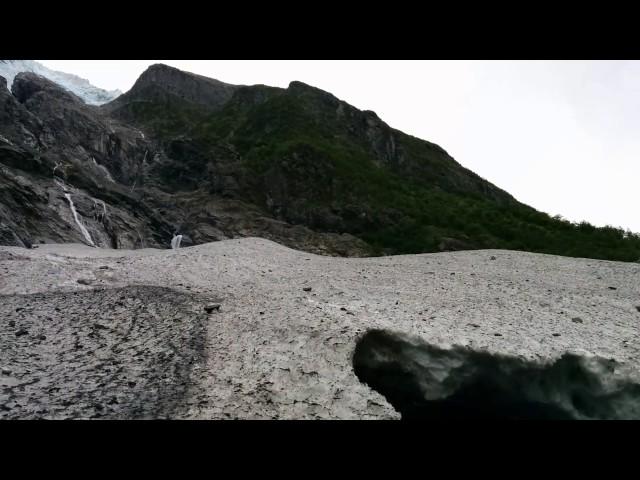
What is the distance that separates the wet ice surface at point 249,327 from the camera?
628cm

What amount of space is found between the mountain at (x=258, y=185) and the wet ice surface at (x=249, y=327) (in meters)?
14.6

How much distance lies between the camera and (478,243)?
135 feet

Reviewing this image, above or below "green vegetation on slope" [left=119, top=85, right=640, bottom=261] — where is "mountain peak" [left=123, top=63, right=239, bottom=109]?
above

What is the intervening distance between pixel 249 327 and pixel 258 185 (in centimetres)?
3991

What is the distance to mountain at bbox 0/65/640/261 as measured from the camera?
107ft

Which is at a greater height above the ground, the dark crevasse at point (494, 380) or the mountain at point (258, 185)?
the mountain at point (258, 185)

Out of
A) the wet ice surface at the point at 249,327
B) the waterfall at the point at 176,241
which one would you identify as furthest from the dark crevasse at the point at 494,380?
the waterfall at the point at 176,241

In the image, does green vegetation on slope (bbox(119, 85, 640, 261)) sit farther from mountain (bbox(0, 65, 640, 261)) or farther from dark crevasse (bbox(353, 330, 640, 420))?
Result: dark crevasse (bbox(353, 330, 640, 420))

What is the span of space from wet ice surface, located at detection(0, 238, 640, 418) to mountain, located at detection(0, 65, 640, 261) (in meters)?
14.6

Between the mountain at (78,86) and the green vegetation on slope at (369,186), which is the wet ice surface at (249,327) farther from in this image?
the mountain at (78,86)

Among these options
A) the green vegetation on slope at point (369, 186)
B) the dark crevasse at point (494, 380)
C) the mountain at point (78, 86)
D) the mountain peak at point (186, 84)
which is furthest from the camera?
the mountain at point (78, 86)

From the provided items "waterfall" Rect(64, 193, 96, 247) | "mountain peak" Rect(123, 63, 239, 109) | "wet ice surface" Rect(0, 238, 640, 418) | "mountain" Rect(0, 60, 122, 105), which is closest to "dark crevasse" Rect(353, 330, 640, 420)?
"wet ice surface" Rect(0, 238, 640, 418)
